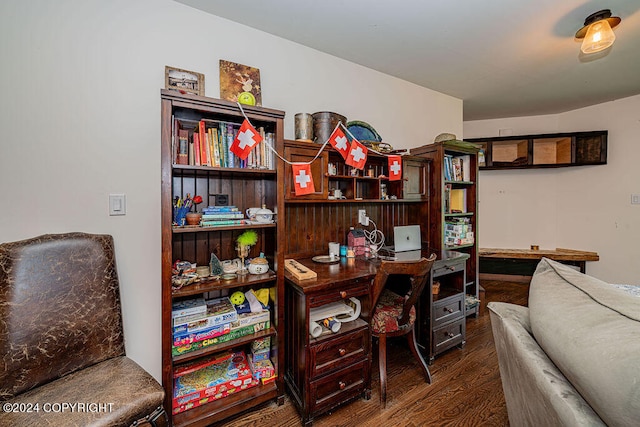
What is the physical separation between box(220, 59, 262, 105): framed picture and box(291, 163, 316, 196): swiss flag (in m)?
0.51

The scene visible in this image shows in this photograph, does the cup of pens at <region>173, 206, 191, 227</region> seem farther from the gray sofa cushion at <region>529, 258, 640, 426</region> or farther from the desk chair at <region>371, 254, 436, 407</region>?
the gray sofa cushion at <region>529, 258, 640, 426</region>

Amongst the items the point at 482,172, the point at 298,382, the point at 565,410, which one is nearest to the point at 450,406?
the point at 298,382

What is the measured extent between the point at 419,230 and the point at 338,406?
5.14 ft

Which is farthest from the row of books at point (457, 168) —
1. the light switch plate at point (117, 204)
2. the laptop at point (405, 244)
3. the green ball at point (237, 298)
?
the light switch plate at point (117, 204)

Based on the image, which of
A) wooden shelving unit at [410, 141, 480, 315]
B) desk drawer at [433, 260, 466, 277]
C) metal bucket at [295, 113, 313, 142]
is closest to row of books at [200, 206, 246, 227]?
metal bucket at [295, 113, 313, 142]

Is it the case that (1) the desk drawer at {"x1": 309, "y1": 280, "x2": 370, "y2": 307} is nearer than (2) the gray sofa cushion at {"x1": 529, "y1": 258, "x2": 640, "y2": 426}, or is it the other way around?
(2) the gray sofa cushion at {"x1": 529, "y1": 258, "x2": 640, "y2": 426}

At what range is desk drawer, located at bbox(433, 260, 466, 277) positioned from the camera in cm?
208

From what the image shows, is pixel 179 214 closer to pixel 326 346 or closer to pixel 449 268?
pixel 326 346

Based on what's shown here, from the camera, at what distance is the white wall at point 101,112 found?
1.28 meters

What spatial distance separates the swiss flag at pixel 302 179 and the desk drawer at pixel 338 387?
1.16 meters

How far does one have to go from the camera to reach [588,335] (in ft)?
2.28

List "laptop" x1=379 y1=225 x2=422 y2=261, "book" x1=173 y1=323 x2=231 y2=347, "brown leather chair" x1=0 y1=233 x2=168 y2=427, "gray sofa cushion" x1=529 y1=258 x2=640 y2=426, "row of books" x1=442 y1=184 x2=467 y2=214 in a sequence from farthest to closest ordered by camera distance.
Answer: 1. "row of books" x1=442 y1=184 x2=467 y2=214
2. "laptop" x1=379 y1=225 x2=422 y2=261
3. "book" x1=173 y1=323 x2=231 y2=347
4. "brown leather chair" x1=0 y1=233 x2=168 y2=427
5. "gray sofa cushion" x1=529 y1=258 x2=640 y2=426

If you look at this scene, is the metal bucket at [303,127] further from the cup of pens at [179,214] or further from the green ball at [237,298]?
the green ball at [237,298]

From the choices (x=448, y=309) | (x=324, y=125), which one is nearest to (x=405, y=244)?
(x=448, y=309)
